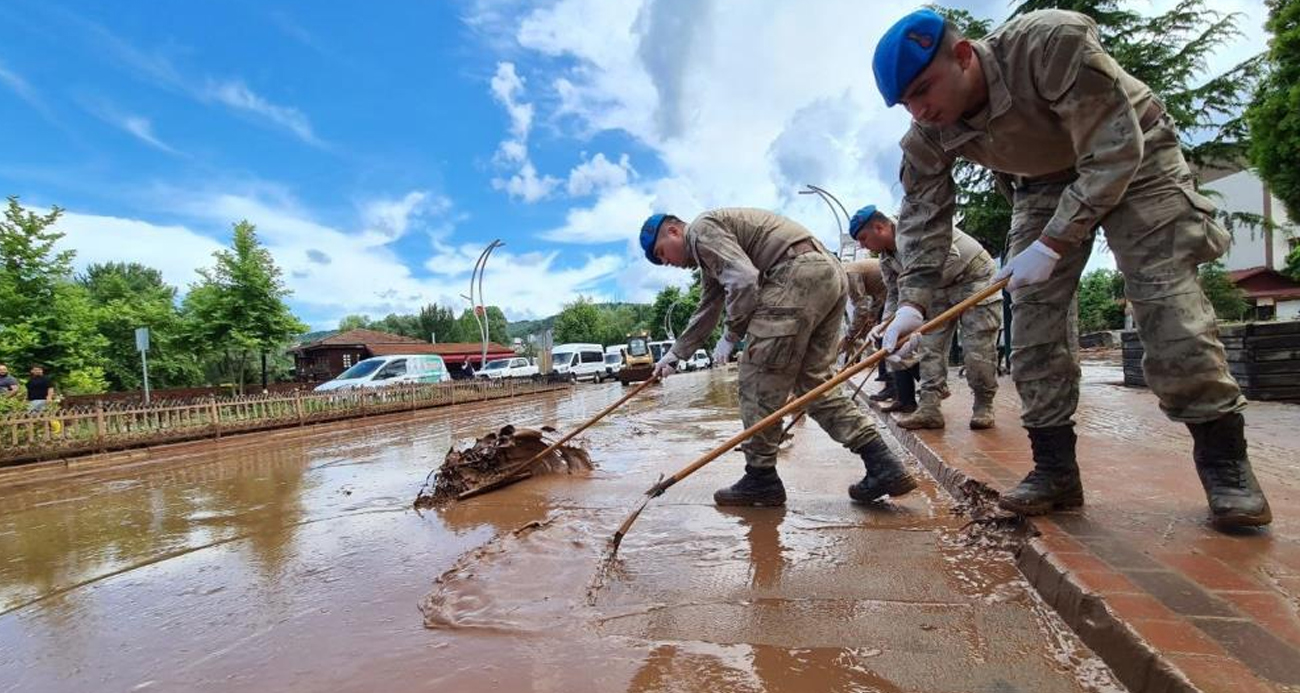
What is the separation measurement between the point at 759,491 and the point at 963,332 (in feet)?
8.11

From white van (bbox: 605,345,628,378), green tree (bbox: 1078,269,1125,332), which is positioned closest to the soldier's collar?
white van (bbox: 605,345,628,378)

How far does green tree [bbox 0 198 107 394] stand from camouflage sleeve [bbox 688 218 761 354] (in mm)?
19137

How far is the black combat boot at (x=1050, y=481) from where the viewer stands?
7.74 ft

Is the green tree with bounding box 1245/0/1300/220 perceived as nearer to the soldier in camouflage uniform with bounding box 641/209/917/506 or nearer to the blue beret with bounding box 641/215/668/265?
the soldier in camouflage uniform with bounding box 641/209/917/506

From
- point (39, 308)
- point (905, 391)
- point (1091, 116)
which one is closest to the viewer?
point (1091, 116)

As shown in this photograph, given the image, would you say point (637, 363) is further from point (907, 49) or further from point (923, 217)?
point (907, 49)

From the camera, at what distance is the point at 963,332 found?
4.73m

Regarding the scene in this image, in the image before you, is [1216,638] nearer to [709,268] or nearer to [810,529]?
[810,529]

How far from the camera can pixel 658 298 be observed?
59906mm

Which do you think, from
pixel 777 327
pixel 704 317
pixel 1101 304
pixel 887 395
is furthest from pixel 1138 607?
pixel 1101 304

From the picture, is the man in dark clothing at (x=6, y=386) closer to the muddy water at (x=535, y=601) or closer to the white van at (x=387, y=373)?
the white van at (x=387, y=373)

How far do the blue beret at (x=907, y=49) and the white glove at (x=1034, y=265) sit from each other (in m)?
0.68

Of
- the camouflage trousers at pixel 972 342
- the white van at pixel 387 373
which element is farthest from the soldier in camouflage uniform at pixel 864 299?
the white van at pixel 387 373

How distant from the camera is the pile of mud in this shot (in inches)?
152
